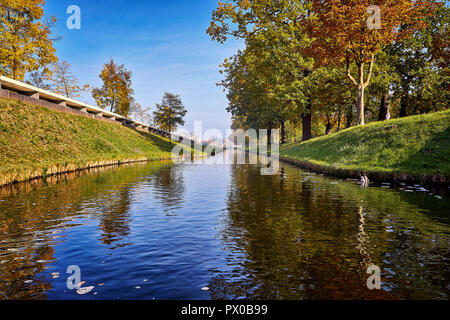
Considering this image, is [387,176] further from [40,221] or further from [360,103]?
[40,221]

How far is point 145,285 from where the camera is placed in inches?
206

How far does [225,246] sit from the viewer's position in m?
7.21

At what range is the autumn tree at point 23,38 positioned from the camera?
1444 inches

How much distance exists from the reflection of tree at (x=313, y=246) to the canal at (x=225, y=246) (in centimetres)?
3

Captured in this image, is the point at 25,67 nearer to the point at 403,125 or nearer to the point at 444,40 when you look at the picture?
the point at 403,125

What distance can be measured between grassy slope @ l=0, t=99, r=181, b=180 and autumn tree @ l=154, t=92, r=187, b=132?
61.2m

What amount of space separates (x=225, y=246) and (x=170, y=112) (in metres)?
103

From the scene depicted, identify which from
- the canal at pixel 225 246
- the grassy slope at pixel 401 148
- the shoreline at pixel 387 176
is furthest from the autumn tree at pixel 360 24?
the canal at pixel 225 246

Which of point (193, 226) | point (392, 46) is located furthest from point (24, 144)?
point (392, 46)

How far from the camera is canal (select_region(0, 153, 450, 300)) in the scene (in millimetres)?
5113

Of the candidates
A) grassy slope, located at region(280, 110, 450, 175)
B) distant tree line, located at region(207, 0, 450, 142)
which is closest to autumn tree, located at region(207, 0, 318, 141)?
distant tree line, located at region(207, 0, 450, 142)

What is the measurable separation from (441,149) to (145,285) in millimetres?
19677

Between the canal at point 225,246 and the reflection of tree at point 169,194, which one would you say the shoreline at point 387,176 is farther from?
the reflection of tree at point 169,194

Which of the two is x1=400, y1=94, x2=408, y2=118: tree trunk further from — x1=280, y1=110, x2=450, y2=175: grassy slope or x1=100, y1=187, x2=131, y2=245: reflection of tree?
x1=100, y1=187, x2=131, y2=245: reflection of tree
